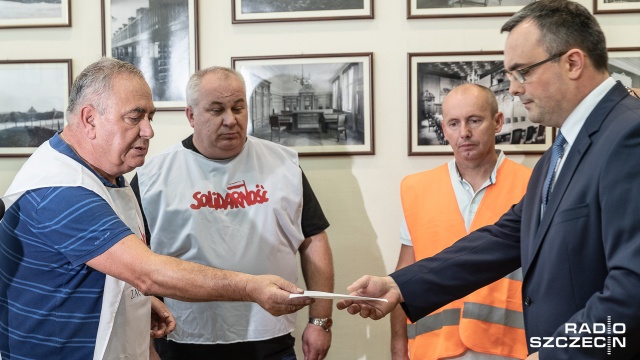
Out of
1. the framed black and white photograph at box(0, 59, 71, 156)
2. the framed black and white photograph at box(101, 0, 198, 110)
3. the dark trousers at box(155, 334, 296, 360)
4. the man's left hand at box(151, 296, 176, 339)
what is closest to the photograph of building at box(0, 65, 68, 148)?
the framed black and white photograph at box(0, 59, 71, 156)

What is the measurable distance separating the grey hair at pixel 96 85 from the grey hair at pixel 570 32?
1236mm

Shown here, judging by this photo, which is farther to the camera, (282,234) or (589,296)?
(282,234)

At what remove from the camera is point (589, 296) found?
1753 mm

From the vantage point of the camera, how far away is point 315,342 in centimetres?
283

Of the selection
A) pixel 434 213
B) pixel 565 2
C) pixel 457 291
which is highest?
pixel 565 2

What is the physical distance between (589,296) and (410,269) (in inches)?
27.8

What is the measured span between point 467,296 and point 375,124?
3.12 ft

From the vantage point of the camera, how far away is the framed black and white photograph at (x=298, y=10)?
127 inches

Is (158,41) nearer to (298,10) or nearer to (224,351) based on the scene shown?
(298,10)

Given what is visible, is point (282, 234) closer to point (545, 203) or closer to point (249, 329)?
point (249, 329)

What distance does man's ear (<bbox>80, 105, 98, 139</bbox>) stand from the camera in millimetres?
2037

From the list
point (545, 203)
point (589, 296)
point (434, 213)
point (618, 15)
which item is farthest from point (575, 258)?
point (618, 15)

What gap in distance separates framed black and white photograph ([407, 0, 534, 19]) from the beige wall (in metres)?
0.04

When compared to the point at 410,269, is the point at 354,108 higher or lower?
higher
